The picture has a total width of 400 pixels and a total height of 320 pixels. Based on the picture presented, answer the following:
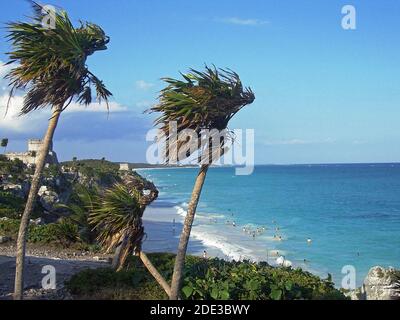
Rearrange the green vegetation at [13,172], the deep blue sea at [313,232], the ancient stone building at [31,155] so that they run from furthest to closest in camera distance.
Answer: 1. the ancient stone building at [31,155]
2. the green vegetation at [13,172]
3. the deep blue sea at [313,232]

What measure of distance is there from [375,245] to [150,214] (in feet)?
94.8

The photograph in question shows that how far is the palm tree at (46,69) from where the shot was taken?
871cm

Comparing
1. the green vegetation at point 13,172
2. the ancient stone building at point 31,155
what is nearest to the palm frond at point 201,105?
the green vegetation at point 13,172

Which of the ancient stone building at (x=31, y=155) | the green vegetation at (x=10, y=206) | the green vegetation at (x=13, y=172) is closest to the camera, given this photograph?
the green vegetation at (x=10, y=206)

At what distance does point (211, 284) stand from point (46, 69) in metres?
5.14

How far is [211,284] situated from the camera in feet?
31.7

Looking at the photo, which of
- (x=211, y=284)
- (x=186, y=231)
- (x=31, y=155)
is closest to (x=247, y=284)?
(x=211, y=284)

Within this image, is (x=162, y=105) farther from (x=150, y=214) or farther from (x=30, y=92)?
(x=150, y=214)

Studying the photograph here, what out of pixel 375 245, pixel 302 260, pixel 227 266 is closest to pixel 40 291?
pixel 227 266

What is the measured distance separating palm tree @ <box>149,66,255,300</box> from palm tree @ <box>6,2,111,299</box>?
1.68 meters

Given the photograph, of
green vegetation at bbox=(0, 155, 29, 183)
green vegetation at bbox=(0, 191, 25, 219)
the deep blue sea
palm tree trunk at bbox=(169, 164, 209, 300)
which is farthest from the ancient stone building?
palm tree trunk at bbox=(169, 164, 209, 300)

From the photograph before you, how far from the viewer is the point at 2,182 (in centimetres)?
3875

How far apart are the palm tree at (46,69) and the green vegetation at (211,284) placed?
2089 mm

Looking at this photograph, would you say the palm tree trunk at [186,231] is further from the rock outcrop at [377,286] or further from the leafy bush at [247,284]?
the rock outcrop at [377,286]
